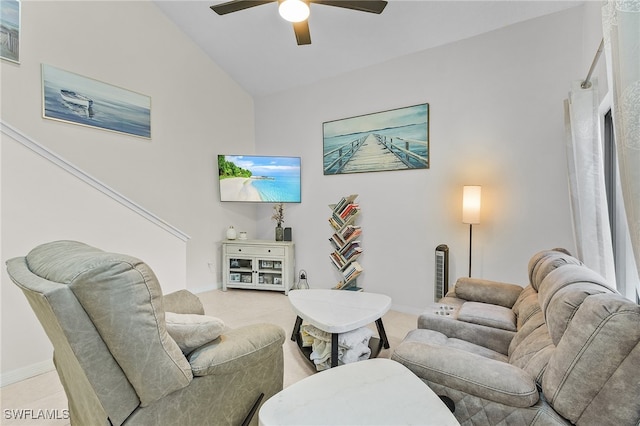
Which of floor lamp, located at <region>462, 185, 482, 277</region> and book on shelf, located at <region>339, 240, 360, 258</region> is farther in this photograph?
book on shelf, located at <region>339, 240, 360, 258</region>

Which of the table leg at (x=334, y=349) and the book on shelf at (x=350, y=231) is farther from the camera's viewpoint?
the book on shelf at (x=350, y=231)

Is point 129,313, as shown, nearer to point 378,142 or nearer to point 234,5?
point 234,5

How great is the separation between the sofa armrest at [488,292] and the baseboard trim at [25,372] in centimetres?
312

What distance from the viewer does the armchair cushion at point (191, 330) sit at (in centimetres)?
130

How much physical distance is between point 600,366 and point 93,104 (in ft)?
14.3

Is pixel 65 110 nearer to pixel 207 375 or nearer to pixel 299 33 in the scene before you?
pixel 299 33

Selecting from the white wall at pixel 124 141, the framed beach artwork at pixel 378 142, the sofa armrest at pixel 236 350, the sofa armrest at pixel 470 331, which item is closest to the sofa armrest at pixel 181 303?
the sofa armrest at pixel 236 350

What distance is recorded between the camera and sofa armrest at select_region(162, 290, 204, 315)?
6.51 ft

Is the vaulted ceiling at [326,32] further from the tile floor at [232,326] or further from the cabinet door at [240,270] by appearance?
the tile floor at [232,326]

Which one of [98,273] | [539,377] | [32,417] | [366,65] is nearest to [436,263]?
[539,377]

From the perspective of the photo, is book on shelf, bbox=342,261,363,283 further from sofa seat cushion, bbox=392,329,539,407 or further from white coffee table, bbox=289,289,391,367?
sofa seat cushion, bbox=392,329,539,407

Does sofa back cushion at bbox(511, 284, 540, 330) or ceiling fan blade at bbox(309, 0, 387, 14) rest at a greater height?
ceiling fan blade at bbox(309, 0, 387, 14)

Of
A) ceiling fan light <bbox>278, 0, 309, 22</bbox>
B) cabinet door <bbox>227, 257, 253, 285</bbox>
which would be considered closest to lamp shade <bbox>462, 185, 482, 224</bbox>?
ceiling fan light <bbox>278, 0, 309, 22</bbox>

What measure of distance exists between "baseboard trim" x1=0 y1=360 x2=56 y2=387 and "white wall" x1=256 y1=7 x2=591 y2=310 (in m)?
2.91
